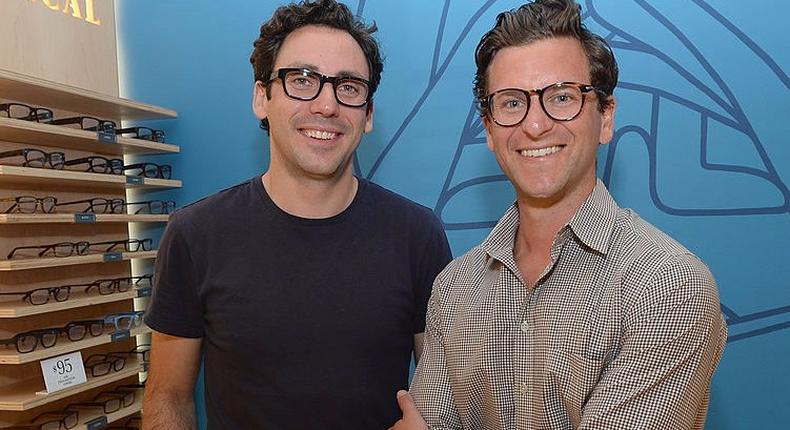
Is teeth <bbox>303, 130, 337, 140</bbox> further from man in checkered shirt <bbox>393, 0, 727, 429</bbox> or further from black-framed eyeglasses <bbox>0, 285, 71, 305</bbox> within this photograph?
black-framed eyeglasses <bbox>0, 285, 71, 305</bbox>

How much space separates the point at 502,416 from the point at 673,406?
0.35 metres

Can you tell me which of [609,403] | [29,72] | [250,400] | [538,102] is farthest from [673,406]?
[29,72]

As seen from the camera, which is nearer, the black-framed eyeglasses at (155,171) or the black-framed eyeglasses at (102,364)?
the black-framed eyeglasses at (102,364)

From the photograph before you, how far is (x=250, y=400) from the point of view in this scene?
171cm

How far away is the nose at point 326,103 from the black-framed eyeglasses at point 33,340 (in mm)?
1215

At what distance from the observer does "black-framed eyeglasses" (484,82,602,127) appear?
4.46 feet

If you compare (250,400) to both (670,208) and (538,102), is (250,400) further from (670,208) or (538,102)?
(670,208)

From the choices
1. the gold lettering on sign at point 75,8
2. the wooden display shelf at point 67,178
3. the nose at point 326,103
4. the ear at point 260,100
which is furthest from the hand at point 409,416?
the gold lettering on sign at point 75,8

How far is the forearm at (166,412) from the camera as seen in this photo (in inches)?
71.4

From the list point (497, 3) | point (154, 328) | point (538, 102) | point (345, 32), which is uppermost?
point (497, 3)

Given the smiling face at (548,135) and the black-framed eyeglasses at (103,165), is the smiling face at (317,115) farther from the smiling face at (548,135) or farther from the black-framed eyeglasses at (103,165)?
the black-framed eyeglasses at (103,165)

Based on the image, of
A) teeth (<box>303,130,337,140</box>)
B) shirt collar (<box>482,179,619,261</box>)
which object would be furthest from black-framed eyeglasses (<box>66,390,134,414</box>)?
shirt collar (<box>482,179,619,261</box>)

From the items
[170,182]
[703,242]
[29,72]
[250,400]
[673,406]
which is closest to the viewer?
[673,406]

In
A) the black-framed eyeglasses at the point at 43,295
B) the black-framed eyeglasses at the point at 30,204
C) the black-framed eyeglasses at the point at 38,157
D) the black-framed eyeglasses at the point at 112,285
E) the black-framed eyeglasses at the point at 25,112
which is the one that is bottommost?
the black-framed eyeglasses at the point at 112,285
